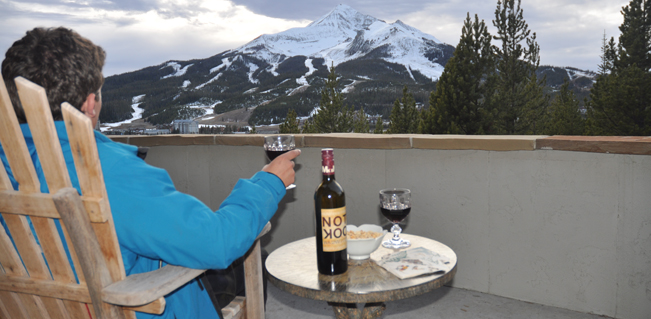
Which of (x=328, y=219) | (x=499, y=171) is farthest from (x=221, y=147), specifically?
(x=328, y=219)

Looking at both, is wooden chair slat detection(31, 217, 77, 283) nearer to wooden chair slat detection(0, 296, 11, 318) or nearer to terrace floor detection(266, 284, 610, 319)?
wooden chair slat detection(0, 296, 11, 318)

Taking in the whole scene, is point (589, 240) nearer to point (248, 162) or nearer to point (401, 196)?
point (401, 196)

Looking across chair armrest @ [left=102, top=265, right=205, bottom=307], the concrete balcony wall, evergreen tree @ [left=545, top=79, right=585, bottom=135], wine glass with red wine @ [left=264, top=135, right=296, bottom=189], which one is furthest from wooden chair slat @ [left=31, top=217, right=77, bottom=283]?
evergreen tree @ [left=545, top=79, right=585, bottom=135]

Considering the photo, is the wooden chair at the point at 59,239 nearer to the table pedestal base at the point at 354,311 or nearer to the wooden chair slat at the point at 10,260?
the wooden chair slat at the point at 10,260

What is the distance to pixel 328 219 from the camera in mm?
1122

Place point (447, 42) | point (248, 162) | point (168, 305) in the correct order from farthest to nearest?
point (447, 42)
point (248, 162)
point (168, 305)

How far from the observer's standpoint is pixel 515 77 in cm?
2573

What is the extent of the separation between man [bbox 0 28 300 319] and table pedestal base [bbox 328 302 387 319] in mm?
571

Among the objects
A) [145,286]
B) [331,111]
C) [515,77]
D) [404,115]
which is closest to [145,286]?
[145,286]

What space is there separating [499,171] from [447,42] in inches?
8347

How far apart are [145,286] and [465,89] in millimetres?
23391

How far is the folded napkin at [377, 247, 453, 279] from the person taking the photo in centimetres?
121

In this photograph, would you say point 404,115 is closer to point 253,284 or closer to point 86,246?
point 253,284

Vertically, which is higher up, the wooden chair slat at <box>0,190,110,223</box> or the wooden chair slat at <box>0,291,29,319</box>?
the wooden chair slat at <box>0,190,110,223</box>
